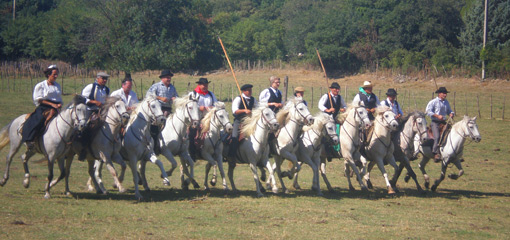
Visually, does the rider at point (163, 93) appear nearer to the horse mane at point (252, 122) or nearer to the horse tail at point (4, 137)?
the horse mane at point (252, 122)

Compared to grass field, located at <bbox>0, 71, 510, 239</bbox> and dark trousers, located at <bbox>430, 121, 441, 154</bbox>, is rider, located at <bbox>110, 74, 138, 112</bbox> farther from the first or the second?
dark trousers, located at <bbox>430, 121, 441, 154</bbox>

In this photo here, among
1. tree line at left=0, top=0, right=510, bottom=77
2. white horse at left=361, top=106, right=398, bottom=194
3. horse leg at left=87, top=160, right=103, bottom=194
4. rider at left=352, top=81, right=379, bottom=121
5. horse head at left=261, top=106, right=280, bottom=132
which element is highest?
tree line at left=0, top=0, right=510, bottom=77

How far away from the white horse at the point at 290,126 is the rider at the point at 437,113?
4006mm

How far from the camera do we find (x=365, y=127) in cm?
1355

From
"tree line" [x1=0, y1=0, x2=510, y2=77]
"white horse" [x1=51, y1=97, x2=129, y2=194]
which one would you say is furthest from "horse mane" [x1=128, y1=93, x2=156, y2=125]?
"tree line" [x1=0, y1=0, x2=510, y2=77]

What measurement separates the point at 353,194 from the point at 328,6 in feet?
195

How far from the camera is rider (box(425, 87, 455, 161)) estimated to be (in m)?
14.9

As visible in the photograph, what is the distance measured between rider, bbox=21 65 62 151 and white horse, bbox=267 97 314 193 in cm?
493

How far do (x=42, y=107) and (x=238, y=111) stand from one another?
435 cm

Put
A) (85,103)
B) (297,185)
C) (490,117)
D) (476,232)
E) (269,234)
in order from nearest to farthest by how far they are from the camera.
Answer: (269,234) → (476,232) → (85,103) → (297,185) → (490,117)

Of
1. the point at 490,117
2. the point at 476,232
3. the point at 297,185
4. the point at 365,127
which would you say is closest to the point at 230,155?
the point at 297,185

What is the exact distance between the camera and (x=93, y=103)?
39.5 feet

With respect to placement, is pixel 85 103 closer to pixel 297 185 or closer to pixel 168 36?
pixel 297 185

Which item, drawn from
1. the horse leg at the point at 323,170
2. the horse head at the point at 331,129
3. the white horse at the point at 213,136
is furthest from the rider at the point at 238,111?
the horse leg at the point at 323,170
